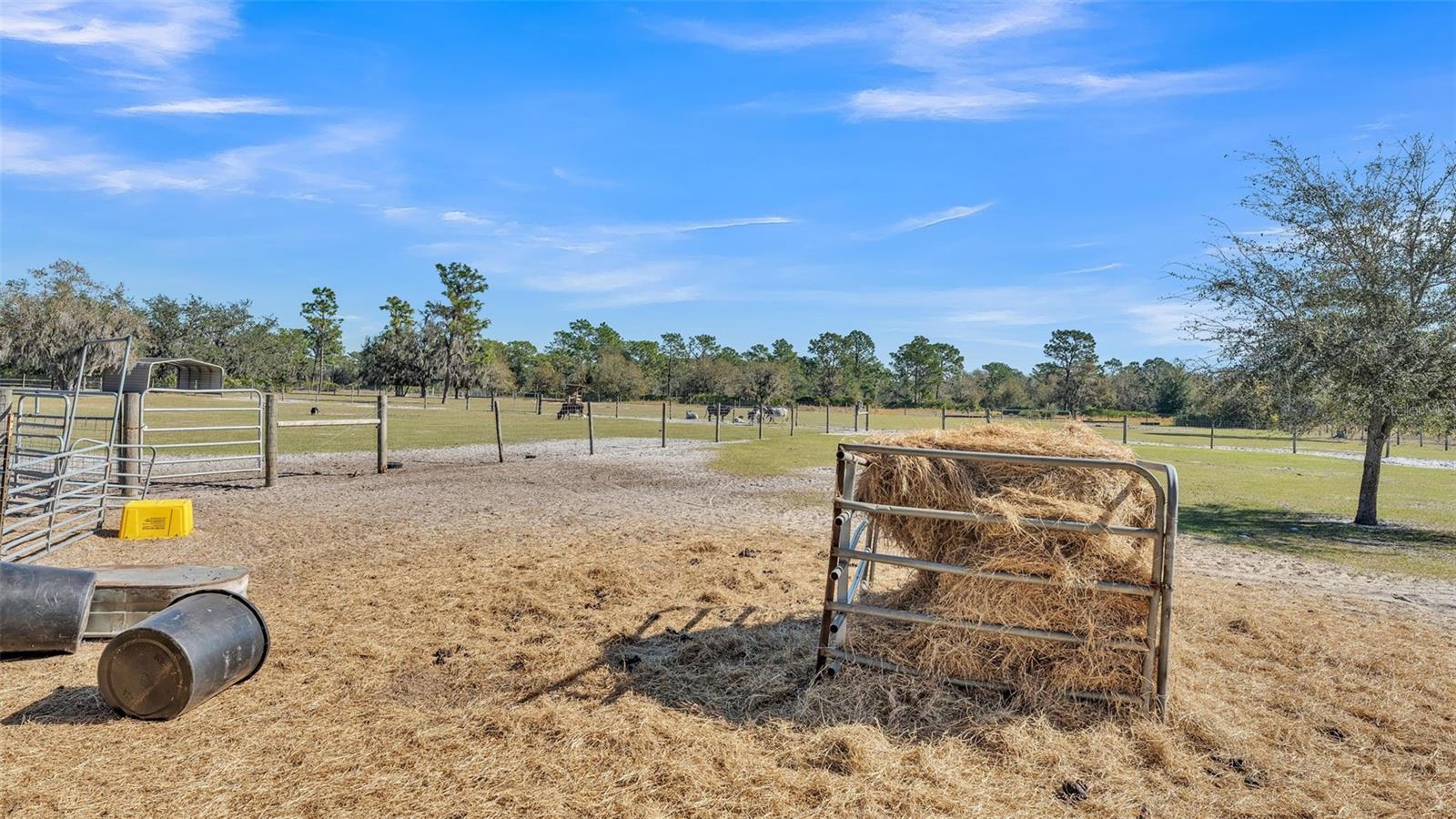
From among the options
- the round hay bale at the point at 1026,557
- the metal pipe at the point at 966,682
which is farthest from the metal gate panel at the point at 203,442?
the round hay bale at the point at 1026,557

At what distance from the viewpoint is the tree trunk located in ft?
40.4

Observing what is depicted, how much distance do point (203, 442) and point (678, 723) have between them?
12.8 m

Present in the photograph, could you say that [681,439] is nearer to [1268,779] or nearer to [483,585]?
[483,585]

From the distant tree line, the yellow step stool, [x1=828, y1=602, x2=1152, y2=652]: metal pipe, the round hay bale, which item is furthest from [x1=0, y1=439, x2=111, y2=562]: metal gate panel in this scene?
the distant tree line

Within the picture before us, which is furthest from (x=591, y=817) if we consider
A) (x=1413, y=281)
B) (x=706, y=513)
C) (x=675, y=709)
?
(x=1413, y=281)

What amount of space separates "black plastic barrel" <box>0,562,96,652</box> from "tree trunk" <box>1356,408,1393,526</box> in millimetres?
16525

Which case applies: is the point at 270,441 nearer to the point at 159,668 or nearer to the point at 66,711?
the point at 66,711

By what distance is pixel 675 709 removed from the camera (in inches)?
165

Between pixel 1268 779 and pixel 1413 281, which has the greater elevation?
pixel 1413 281

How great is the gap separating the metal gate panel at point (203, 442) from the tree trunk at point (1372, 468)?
16.9 metres

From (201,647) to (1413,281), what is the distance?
16.4m

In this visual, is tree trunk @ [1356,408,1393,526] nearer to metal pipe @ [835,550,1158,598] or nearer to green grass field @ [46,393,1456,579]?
green grass field @ [46,393,1456,579]

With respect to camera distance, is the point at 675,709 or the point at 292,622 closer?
the point at 675,709

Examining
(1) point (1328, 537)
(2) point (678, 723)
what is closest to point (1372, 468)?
(1) point (1328, 537)
